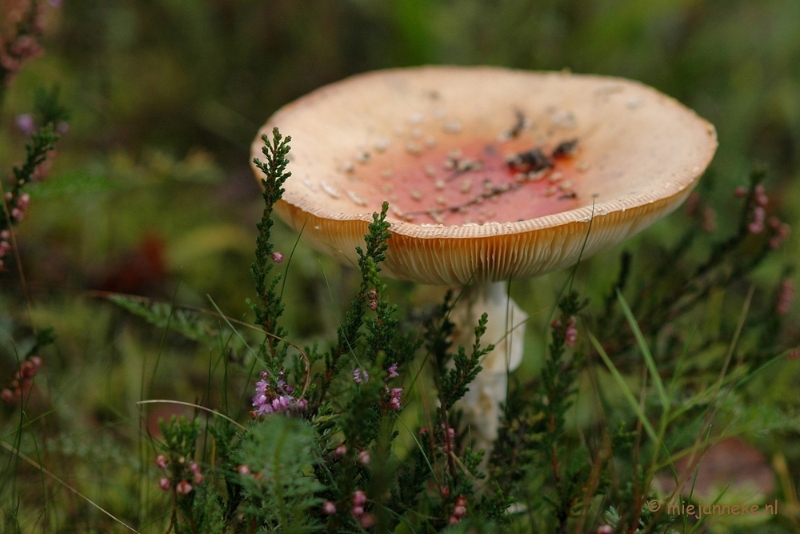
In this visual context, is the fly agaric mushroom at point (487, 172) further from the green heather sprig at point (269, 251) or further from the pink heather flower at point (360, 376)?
the pink heather flower at point (360, 376)

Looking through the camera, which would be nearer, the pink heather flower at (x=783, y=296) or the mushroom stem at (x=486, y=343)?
the mushroom stem at (x=486, y=343)

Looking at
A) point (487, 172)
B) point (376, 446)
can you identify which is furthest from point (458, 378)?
point (487, 172)

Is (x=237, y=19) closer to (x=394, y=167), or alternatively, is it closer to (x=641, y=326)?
(x=394, y=167)

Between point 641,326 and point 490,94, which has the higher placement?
point 490,94

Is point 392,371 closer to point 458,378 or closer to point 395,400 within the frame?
point 395,400

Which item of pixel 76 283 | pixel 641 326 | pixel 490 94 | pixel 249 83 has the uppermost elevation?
pixel 490 94

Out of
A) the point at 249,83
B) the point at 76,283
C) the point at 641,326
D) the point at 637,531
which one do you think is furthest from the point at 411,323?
the point at 249,83

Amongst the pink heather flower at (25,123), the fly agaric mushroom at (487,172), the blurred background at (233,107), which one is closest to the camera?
the fly agaric mushroom at (487,172)

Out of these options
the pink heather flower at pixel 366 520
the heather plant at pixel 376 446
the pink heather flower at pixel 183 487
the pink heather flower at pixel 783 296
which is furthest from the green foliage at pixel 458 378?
the pink heather flower at pixel 783 296
